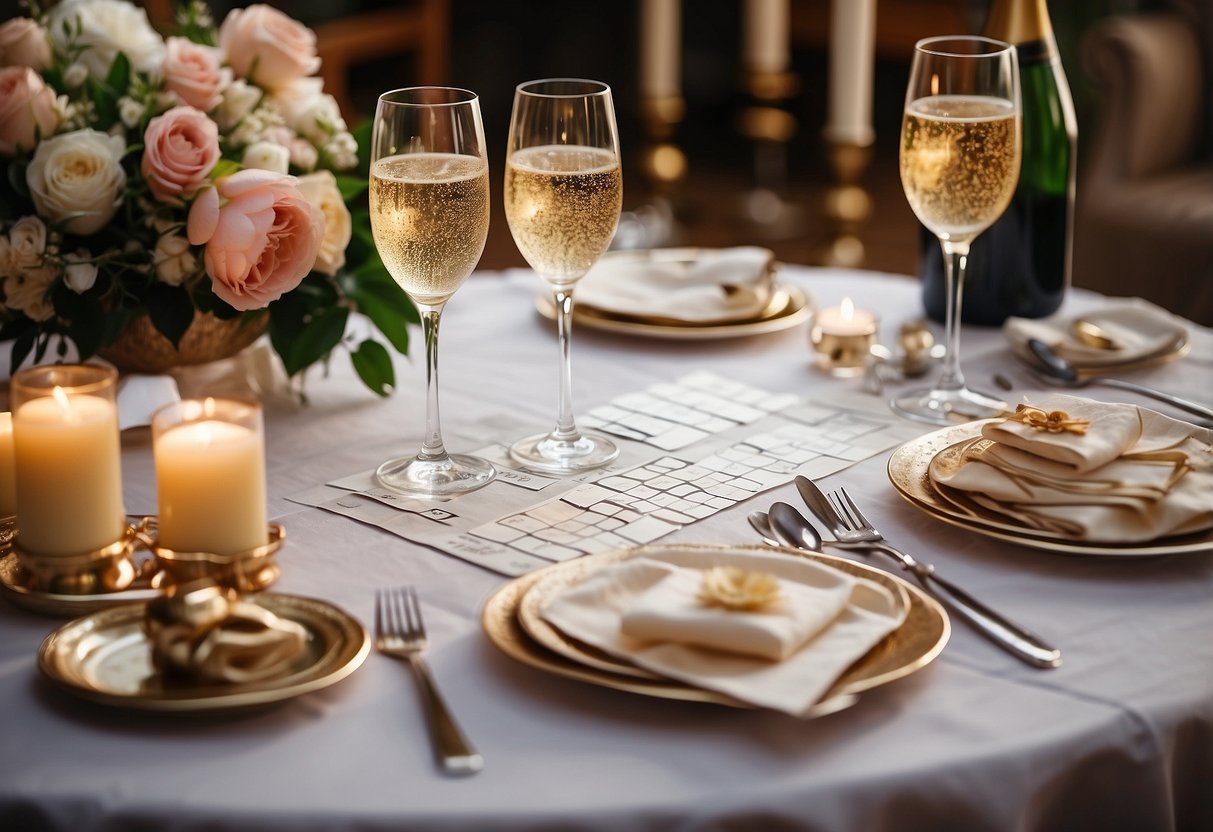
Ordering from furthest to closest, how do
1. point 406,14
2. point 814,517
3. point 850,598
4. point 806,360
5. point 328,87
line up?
1. point 406,14
2. point 328,87
3. point 806,360
4. point 814,517
5. point 850,598

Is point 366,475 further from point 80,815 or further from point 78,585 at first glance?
point 80,815

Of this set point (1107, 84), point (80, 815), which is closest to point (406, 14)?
point (1107, 84)

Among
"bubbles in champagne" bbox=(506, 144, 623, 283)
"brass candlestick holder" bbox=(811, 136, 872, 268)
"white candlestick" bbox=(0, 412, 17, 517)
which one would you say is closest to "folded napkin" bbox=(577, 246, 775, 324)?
"bubbles in champagne" bbox=(506, 144, 623, 283)

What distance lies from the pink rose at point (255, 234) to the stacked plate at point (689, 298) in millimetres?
448

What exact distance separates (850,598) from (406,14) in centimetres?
439

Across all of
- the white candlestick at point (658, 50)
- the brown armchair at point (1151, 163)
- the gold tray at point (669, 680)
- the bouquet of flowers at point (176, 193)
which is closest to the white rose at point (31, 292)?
the bouquet of flowers at point (176, 193)

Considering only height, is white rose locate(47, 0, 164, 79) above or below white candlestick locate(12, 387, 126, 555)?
above

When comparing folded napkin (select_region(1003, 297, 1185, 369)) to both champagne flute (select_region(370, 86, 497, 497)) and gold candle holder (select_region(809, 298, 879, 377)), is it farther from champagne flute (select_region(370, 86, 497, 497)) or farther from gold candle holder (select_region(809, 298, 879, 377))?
champagne flute (select_region(370, 86, 497, 497))

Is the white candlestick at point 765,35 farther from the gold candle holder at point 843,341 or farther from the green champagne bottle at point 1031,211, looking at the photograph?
the gold candle holder at point 843,341

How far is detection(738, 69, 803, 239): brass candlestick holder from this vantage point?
454 cm

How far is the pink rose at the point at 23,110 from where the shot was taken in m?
1.21

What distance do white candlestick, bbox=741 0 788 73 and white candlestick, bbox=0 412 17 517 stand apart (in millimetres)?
3695

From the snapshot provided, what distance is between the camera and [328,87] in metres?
4.48

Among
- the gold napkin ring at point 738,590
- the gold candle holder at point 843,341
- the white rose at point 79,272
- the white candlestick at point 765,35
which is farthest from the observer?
the white candlestick at point 765,35
